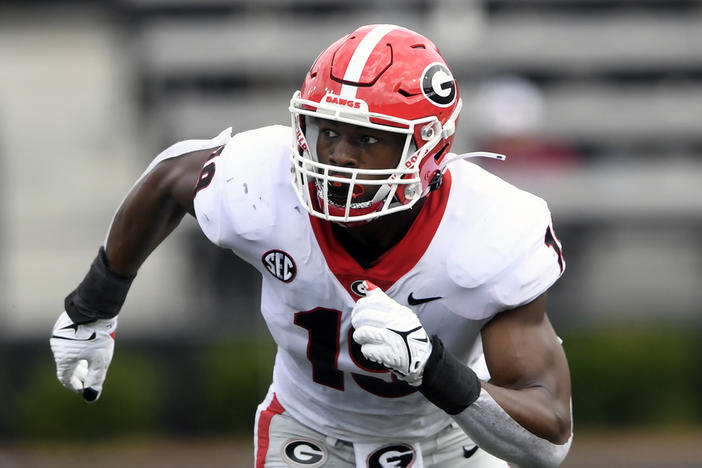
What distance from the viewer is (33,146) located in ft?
35.7

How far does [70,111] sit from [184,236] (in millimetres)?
2279

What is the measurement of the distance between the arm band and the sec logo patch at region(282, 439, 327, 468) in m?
0.71

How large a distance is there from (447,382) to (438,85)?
82cm

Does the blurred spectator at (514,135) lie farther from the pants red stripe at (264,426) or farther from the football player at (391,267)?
the football player at (391,267)

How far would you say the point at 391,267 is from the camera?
3.51m

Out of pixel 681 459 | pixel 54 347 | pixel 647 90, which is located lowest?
pixel 681 459

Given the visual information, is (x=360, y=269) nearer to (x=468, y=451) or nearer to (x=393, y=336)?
(x=393, y=336)

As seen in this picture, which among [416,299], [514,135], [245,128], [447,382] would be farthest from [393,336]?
[245,128]

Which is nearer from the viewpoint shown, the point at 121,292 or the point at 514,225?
the point at 514,225

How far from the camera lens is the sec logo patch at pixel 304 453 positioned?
3879mm

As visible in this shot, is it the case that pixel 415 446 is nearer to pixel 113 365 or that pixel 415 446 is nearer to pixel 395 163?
pixel 395 163

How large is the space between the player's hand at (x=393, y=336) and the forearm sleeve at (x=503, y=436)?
0.55 ft

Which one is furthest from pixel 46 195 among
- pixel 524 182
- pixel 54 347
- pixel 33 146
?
pixel 54 347

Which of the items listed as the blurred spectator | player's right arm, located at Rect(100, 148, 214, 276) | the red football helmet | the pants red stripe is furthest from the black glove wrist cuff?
the blurred spectator
